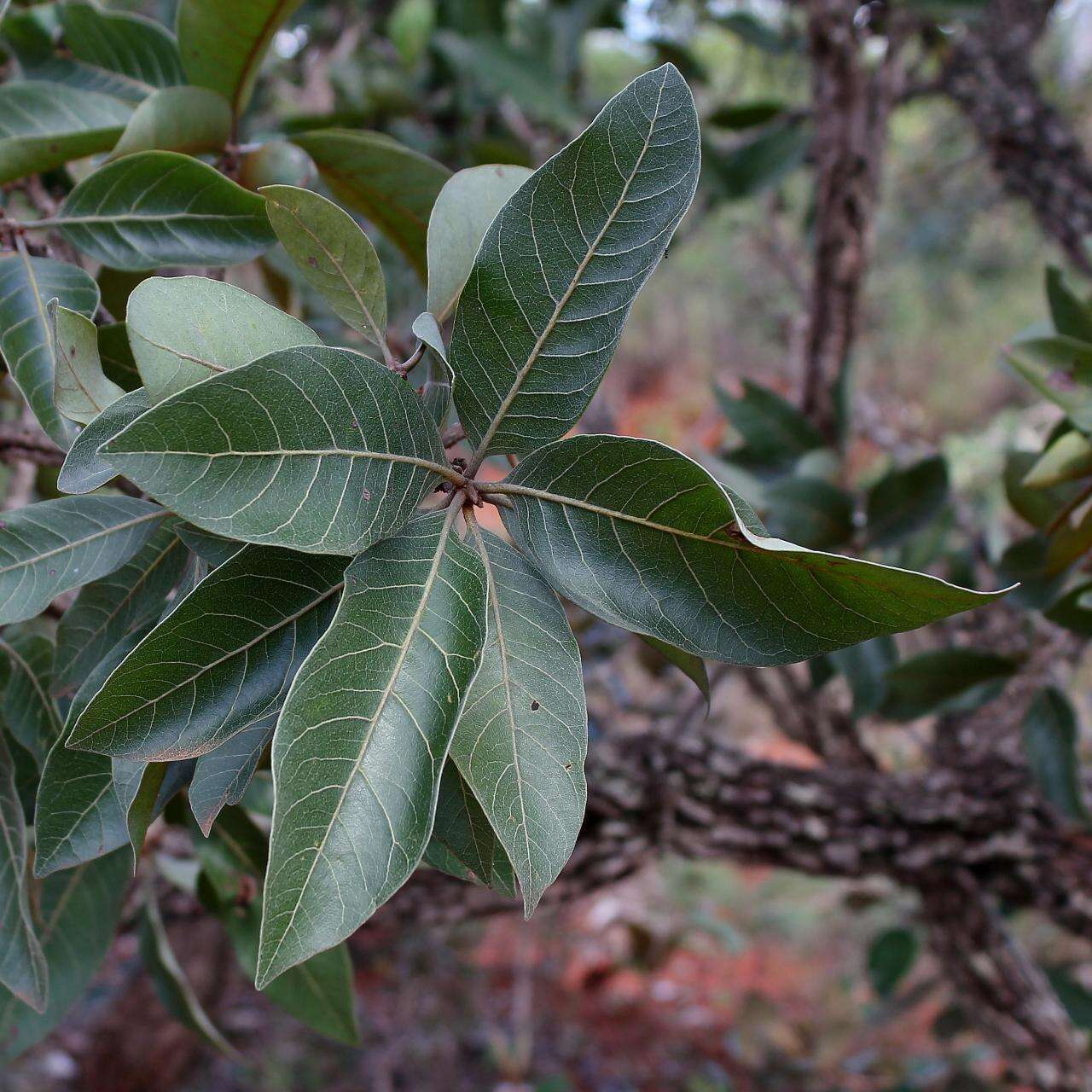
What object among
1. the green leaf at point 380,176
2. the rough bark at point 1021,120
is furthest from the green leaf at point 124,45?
the rough bark at point 1021,120

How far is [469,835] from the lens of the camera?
488 millimetres

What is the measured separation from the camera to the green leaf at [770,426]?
1157 millimetres

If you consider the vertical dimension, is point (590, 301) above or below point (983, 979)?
above

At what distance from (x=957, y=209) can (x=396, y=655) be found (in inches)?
147

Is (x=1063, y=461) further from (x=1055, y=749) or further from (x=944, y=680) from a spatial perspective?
(x=1055, y=749)

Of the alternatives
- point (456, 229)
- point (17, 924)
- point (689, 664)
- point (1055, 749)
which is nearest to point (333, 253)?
point (456, 229)

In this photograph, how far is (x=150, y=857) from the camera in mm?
983

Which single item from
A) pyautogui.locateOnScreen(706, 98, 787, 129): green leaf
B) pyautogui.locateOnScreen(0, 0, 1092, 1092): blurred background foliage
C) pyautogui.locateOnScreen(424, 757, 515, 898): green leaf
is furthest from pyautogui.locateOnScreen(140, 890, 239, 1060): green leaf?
pyautogui.locateOnScreen(706, 98, 787, 129): green leaf

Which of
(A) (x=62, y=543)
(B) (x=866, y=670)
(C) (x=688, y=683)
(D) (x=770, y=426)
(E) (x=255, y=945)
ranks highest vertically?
(A) (x=62, y=543)

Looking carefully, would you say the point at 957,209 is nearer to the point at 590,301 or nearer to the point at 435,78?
the point at 435,78

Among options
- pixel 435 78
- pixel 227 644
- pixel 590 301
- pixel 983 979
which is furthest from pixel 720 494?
pixel 435 78

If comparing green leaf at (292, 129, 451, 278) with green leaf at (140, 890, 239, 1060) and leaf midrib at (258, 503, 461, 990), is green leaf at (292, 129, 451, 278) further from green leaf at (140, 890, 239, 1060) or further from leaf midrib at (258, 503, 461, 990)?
green leaf at (140, 890, 239, 1060)

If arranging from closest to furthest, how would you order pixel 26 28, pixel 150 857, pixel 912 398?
pixel 26 28, pixel 150 857, pixel 912 398

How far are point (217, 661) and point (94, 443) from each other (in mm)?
110
